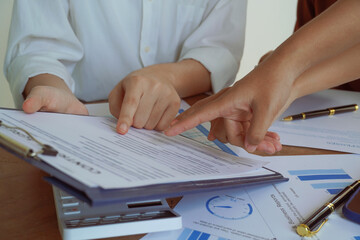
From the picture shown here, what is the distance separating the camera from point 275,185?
0.49 meters

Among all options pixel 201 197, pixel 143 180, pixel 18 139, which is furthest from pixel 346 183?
pixel 18 139

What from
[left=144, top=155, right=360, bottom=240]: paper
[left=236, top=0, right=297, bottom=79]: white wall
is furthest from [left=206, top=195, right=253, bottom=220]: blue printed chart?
[left=236, top=0, right=297, bottom=79]: white wall

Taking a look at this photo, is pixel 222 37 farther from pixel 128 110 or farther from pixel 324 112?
pixel 128 110

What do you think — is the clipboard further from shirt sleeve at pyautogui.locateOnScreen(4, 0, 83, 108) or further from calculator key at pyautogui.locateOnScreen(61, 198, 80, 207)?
shirt sleeve at pyautogui.locateOnScreen(4, 0, 83, 108)

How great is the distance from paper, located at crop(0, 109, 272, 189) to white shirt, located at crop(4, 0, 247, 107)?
1.25 feet

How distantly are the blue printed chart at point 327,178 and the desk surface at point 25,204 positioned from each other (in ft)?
0.63

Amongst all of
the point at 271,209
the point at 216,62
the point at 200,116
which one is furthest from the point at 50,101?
the point at 216,62

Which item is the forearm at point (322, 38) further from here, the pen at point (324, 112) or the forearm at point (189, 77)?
the forearm at point (189, 77)

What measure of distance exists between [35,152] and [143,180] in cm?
10

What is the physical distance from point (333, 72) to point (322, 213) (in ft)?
1.28

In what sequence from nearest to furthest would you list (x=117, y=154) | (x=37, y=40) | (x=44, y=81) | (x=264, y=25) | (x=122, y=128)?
1. (x=117, y=154)
2. (x=122, y=128)
3. (x=44, y=81)
4. (x=37, y=40)
5. (x=264, y=25)

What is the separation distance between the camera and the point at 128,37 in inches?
38.2

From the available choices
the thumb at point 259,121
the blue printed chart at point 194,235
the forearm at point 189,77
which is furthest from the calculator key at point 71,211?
the forearm at point 189,77

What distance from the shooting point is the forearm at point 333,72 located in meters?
0.69
